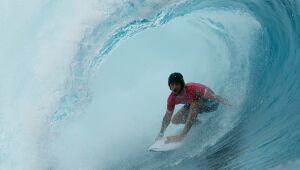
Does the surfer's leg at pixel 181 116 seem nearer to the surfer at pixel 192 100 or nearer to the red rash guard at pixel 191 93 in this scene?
the surfer at pixel 192 100

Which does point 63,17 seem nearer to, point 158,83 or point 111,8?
point 111,8

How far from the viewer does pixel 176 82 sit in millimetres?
6148

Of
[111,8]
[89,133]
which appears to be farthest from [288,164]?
[111,8]

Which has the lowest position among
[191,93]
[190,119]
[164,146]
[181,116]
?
[164,146]

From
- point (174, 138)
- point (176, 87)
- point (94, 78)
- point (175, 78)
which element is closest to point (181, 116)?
point (174, 138)

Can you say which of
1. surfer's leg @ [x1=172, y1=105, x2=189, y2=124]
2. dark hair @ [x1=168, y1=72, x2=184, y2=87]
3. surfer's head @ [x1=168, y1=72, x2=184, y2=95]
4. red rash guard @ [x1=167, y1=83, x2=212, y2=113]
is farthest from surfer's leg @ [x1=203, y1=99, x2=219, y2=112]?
dark hair @ [x1=168, y1=72, x2=184, y2=87]

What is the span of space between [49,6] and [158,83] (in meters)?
2.38

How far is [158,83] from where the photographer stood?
28.7ft

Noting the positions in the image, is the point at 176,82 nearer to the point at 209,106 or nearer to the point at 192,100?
the point at 192,100

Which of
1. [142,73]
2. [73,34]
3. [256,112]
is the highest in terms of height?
[73,34]

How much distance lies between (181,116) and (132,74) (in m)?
2.42

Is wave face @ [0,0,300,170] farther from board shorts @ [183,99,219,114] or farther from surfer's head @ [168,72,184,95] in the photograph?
surfer's head @ [168,72,184,95]

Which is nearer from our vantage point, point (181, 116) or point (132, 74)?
point (181, 116)

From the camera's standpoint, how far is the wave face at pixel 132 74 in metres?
6.82
